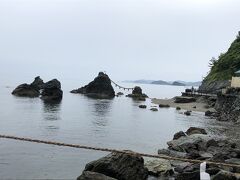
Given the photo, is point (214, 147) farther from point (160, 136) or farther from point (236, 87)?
point (236, 87)

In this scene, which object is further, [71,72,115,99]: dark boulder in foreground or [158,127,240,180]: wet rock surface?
[71,72,115,99]: dark boulder in foreground

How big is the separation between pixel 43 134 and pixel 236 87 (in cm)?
3262

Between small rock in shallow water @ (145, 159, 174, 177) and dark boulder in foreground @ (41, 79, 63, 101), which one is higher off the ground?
dark boulder in foreground @ (41, 79, 63, 101)

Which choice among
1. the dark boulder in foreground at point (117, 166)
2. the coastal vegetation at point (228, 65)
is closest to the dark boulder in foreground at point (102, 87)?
the coastal vegetation at point (228, 65)

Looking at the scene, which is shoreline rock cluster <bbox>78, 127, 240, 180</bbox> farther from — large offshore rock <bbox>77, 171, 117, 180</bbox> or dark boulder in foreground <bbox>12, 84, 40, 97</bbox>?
dark boulder in foreground <bbox>12, 84, 40, 97</bbox>

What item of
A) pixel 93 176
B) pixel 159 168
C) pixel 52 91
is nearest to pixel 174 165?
pixel 159 168

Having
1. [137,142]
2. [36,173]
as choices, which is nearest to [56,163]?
[36,173]

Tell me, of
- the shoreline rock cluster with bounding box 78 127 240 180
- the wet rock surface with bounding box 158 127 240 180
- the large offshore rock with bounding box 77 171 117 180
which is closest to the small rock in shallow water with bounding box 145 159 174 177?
the shoreline rock cluster with bounding box 78 127 240 180

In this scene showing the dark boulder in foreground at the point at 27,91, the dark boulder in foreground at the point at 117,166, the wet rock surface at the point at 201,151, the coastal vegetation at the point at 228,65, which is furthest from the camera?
the dark boulder in foreground at the point at 27,91

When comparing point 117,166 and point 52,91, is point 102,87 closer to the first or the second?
point 52,91

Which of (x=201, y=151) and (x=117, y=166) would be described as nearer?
(x=117, y=166)

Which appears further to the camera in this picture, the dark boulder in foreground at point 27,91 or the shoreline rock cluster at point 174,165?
the dark boulder in foreground at point 27,91

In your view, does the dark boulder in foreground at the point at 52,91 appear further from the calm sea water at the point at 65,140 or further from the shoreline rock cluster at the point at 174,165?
the shoreline rock cluster at the point at 174,165

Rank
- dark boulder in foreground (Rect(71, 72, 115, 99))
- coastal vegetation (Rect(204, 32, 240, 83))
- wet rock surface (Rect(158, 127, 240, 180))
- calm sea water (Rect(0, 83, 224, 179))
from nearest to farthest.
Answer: wet rock surface (Rect(158, 127, 240, 180)) → calm sea water (Rect(0, 83, 224, 179)) → coastal vegetation (Rect(204, 32, 240, 83)) → dark boulder in foreground (Rect(71, 72, 115, 99))
